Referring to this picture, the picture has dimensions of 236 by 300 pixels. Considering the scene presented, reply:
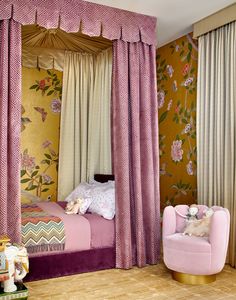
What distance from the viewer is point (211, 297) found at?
9.84 ft

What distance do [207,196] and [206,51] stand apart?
1.60 meters

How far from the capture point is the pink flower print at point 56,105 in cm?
532

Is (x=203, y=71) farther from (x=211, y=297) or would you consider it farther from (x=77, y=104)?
(x=211, y=297)

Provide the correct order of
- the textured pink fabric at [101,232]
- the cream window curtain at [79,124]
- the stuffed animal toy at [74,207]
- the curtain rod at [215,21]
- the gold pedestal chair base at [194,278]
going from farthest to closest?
the cream window curtain at [79,124] < the stuffed animal toy at [74,207] < the curtain rod at [215,21] < the textured pink fabric at [101,232] < the gold pedestal chair base at [194,278]

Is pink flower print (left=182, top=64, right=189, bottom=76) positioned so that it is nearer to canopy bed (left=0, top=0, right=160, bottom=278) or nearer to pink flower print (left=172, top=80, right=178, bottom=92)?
pink flower print (left=172, top=80, right=178, bottom=92)

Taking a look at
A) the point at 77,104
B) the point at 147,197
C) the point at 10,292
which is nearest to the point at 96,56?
the point at 77,104

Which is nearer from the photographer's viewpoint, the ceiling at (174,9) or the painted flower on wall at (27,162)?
the ceiling at (174,9)

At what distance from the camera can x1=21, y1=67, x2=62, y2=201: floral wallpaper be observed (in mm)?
5145

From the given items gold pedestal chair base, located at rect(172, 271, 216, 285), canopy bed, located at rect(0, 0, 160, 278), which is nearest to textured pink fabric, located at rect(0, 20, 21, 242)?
canopy bed, located at rect(0, 0, 160, 278)

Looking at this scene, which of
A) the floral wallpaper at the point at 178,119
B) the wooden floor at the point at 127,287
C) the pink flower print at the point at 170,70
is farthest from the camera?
the pink flower print at the point at 170,70

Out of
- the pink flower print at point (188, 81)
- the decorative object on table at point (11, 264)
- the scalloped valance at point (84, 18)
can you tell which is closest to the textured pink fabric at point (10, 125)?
the scalloped valance at point (84, 18)

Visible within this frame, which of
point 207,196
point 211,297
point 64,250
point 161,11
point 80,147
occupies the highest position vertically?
point 161,11

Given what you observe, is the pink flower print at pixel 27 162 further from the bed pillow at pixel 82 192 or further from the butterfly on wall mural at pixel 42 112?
the bed pillow at pixel 82 192

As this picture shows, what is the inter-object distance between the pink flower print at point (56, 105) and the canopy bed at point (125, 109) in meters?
1.70
